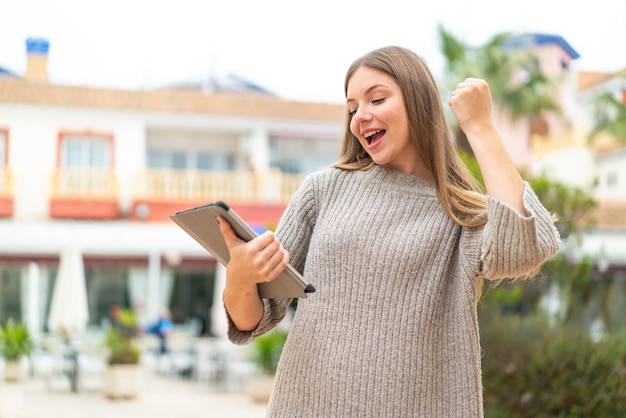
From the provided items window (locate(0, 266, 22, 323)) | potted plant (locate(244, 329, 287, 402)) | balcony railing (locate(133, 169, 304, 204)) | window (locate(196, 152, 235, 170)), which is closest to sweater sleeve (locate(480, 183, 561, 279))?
potted plant (locate(244, 329, 287, 402))

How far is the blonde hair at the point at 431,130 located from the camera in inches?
73.4

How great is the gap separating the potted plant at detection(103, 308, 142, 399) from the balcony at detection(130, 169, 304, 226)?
24.5 feet

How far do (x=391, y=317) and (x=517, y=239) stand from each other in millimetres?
275

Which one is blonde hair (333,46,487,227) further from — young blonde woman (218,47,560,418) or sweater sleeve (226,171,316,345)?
sweater sleeve (226,171,316,345)

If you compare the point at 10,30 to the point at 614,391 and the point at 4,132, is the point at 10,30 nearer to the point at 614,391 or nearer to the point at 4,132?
the point at 4,132

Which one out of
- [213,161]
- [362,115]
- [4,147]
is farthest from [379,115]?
→ [213,161]

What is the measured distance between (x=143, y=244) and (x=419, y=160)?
1611 centimetres

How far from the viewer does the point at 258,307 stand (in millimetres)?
1847

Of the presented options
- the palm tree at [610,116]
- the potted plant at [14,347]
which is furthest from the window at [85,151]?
the palm tree at [610,116]

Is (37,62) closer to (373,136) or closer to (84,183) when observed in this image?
(84,183)

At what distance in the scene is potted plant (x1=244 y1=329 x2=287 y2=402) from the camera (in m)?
10.8

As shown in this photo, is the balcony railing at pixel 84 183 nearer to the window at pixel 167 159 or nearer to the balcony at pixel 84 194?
the balcony at pixel 84 194

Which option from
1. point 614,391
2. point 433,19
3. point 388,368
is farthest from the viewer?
point 433,19

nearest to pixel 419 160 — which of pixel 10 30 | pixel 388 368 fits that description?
pixel 388 368
